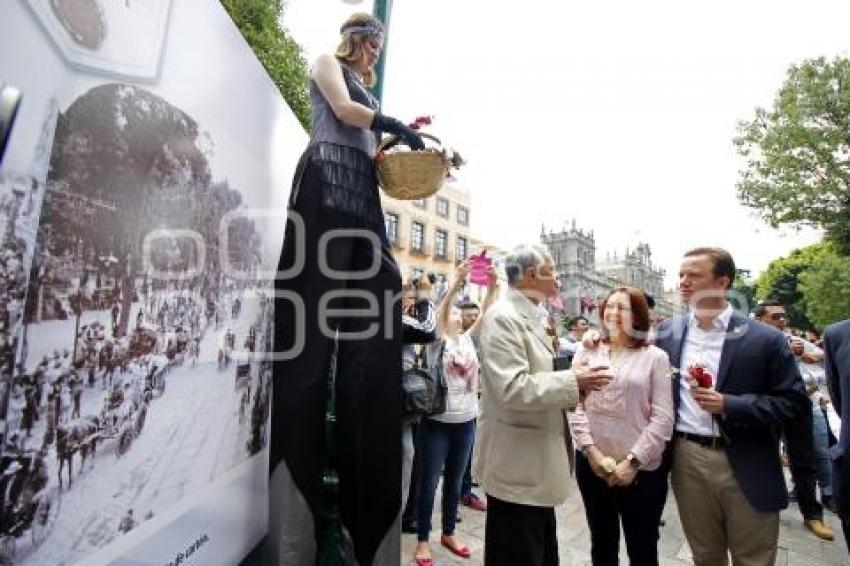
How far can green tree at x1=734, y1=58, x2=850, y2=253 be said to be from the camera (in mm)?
18766

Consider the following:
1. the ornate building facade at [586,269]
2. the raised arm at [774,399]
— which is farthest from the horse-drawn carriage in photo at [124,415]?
the ornate building facade at [586,269]

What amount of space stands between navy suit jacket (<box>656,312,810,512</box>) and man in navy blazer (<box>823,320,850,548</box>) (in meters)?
0.57

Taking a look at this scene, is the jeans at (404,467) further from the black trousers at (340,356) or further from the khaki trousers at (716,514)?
the khaki trousers at (716,514)

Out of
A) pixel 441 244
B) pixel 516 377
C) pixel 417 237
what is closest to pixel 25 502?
pixel 516 377

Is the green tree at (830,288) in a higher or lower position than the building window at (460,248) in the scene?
lower

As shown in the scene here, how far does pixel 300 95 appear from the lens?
657 cm

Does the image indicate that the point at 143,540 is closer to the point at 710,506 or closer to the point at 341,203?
the point at 341,203

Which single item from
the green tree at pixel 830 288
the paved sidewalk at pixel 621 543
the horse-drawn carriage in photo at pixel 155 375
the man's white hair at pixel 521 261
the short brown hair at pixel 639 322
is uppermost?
the green tree at pixel 830 288

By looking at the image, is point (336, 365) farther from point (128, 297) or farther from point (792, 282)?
point (792, 282)

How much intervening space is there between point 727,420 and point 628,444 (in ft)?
1.65

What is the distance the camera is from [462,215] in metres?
41.2

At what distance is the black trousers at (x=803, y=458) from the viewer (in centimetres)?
274

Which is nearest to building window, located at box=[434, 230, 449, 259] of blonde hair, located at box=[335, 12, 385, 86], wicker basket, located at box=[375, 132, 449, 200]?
blonde hair, located at box=[335, 12, 385, 86]

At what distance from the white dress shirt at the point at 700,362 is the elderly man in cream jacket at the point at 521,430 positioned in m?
A: 0.76
